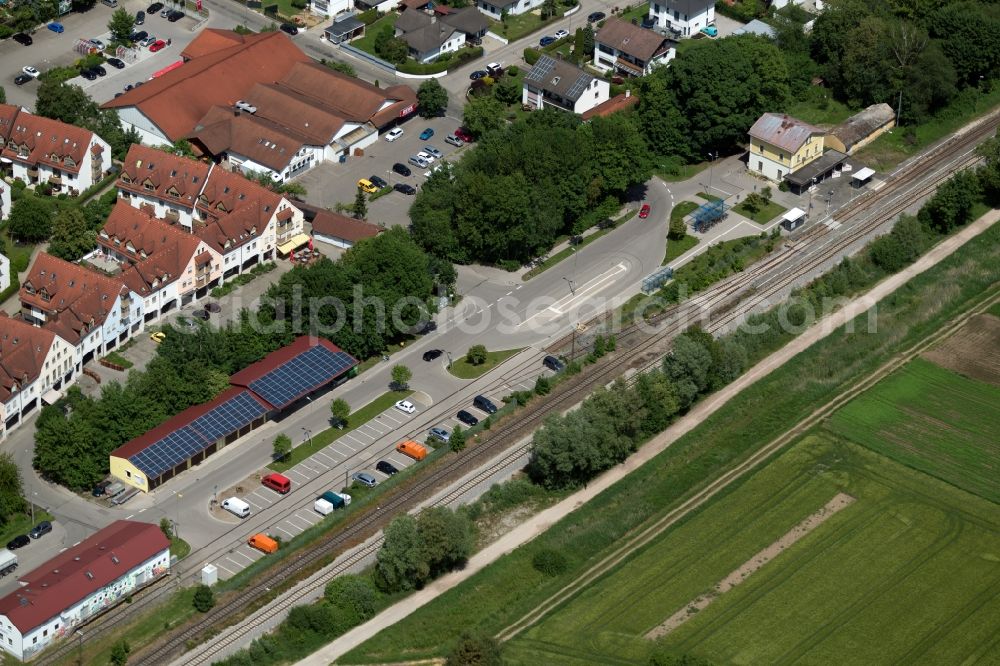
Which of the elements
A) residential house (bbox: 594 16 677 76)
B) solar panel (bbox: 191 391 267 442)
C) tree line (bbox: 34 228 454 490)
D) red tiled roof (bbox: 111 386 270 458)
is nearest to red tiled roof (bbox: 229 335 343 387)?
tree line (bbox: 34 228 454 490)

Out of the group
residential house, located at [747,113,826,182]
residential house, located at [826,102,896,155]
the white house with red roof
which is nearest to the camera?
the white house with red roof

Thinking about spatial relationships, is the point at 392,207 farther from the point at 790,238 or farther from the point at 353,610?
the point at 353,610

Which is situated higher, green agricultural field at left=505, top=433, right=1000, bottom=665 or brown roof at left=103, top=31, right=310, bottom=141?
brown roof at left=103, top=31, right=310, bottom=141

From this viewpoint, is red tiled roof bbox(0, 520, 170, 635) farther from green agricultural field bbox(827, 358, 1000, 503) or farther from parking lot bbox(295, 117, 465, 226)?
green agricultural field bbox(827, 358, 1000, 503)

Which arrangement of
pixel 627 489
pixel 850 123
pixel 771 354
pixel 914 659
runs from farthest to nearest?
pixel 850 123 → pixel 771 354 → pixel 627 489 → pixel 914 659

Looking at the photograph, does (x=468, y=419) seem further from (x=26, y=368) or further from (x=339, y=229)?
(x=26, y=368)

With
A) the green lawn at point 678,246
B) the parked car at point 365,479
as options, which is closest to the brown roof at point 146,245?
the parked car at point 365,479

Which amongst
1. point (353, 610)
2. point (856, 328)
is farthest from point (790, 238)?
point (353, 610)
